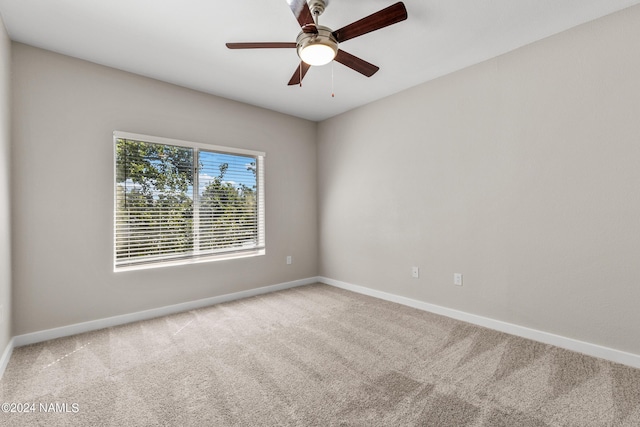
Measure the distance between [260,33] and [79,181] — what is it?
2.16 metres

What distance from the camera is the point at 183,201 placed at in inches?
135

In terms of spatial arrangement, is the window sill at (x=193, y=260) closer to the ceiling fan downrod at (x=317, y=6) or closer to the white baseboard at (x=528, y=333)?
the white baseboard at (x=528, y=333)

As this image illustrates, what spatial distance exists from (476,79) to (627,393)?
2.70m

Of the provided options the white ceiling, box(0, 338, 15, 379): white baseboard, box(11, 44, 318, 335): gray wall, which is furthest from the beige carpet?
the white ceiling

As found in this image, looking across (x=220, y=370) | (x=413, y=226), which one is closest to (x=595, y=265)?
(x=413, y=226)

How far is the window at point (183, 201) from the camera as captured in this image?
10.1 ft

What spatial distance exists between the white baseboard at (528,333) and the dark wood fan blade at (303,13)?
291cm

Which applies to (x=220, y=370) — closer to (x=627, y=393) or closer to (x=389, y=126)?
(x=627, y=393)

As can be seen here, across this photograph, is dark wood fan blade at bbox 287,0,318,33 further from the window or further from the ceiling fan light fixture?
the window

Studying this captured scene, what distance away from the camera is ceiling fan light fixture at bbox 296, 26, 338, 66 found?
73.9 inches

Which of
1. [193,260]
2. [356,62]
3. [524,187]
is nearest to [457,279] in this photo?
[524,187]

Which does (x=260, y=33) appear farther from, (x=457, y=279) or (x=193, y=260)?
(x=457, y=279)

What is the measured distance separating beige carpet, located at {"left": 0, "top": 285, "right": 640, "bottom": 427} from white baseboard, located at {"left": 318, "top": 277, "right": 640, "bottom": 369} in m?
0.09

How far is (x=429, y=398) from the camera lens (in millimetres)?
1799
